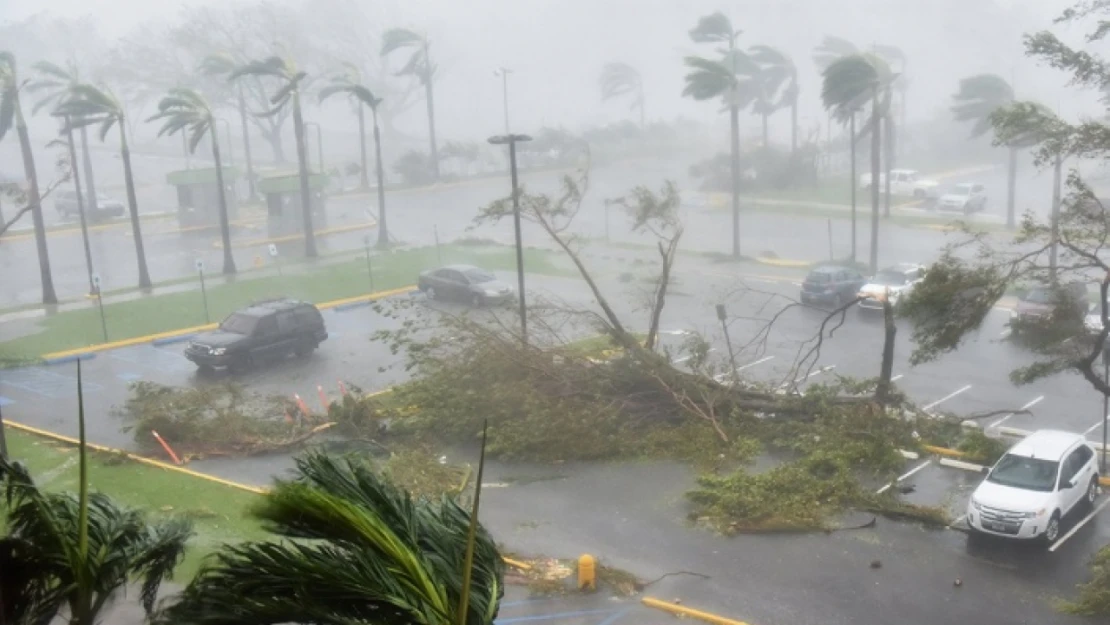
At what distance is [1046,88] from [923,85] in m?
12.3

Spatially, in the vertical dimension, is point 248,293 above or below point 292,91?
below

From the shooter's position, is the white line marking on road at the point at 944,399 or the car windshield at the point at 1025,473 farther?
the white line marking on road at the point at 944,399

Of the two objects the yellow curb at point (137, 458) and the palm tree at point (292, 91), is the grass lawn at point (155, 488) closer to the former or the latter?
the yellow curb at point (137, 458)

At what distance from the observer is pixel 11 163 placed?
263 feet

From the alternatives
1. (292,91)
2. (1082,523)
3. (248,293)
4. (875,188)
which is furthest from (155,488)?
(875,188)

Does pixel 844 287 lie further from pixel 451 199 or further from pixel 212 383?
pixel 451 199

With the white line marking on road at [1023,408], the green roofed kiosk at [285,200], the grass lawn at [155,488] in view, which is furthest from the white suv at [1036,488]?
the green roofed kiosk at [285,200]

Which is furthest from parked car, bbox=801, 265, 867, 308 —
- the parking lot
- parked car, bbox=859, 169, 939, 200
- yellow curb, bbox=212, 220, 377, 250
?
parked car, bbox=859, 169, 939, 200

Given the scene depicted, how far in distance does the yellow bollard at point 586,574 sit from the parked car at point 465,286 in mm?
17827

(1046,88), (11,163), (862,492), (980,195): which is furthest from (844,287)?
(1046,88)

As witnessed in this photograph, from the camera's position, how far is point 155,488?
17.8 meters

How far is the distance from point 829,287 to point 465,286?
9.76m

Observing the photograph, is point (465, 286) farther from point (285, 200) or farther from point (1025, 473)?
point (1025, 473)

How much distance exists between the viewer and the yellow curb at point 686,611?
42.6 ft
